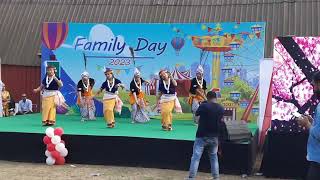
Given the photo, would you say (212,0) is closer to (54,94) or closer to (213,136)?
(54,94)

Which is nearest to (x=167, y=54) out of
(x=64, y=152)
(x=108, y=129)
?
(x=108, y=129)

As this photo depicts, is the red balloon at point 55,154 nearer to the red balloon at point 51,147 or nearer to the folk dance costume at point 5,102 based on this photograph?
the red balloon at point 51,147

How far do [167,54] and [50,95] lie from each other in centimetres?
401

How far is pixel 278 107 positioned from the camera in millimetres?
10094

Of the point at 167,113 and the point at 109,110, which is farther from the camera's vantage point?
the point at 109,110

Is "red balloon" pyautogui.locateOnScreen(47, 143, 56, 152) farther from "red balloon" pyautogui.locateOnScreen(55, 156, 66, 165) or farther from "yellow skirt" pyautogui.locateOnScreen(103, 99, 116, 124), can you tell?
"yellow skirt" pyautogui.locateOnScreen(103, 99, 116, 124)

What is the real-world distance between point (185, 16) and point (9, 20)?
8760 millimetres

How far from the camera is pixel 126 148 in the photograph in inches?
432

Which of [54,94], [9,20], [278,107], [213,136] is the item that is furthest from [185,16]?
[213,136]

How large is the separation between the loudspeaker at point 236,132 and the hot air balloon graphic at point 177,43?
219 inches

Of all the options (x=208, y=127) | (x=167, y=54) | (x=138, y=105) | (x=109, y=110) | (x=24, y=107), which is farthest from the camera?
(x=24, y=107)

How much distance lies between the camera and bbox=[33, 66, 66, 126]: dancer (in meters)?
13.1

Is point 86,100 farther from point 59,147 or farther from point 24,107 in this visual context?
point 24,107

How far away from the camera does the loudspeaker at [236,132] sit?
9992 mm
